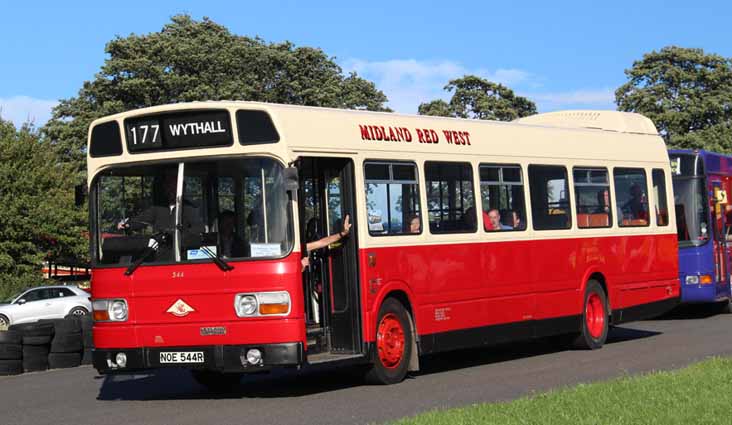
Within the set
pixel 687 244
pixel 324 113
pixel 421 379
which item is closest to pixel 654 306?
pixel 687 244

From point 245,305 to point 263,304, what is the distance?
0.61ft

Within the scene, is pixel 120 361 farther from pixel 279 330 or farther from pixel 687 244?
pixel 687 244

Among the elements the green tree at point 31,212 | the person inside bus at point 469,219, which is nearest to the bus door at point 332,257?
the person inside bus at point 469,219

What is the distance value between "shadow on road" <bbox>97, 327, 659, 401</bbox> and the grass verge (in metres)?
2.83

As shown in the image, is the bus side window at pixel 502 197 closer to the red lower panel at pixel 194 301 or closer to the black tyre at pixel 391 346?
the black tyre at pixel 391 346

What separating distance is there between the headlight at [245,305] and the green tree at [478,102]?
180ft

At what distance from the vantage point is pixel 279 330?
12422mm

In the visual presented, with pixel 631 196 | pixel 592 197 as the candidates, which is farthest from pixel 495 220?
pixel 631 196

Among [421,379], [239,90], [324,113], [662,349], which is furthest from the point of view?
[239,90]

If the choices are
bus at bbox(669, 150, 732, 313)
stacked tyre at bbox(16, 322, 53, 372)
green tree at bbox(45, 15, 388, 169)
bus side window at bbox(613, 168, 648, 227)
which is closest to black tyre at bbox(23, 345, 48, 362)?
stacked tyre at bbox(16, 322, 53, 372)

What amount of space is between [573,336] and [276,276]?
22.8 feet

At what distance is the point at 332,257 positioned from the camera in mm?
13672

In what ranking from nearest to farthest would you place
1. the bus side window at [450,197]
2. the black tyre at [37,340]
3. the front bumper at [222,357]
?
1. the front bumper at [222,357]
2. the bus side window at [450,197]
3. the black tyre at [37,340]

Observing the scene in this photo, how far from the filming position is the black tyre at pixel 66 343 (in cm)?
1870
